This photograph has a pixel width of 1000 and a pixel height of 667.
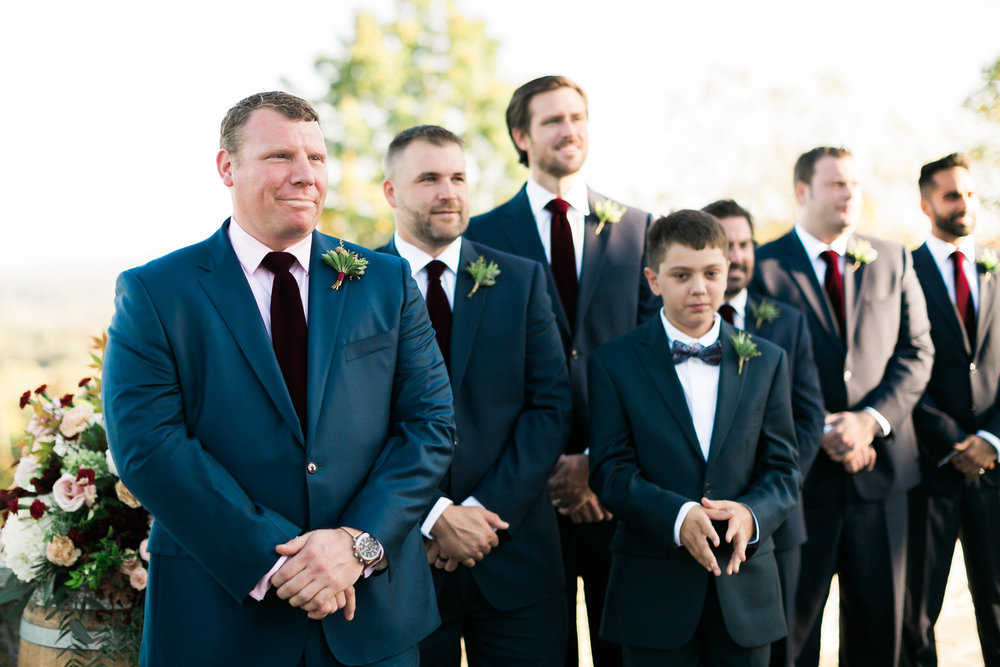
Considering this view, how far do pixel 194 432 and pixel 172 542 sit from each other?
35 centimetres

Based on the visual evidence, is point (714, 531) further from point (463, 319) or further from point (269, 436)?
point (269, 436)

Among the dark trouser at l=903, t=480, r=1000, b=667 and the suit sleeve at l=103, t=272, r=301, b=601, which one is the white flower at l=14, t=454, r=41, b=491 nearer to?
the suit sleeve at l=103, t=272, r=301, b=601

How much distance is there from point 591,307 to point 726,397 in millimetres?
967

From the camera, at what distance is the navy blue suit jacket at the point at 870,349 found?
4.69m

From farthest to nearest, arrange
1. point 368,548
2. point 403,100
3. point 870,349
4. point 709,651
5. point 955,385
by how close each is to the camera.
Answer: point 403,100 → point 955,385 → point 870,349 → point 709,651 → point 368,548

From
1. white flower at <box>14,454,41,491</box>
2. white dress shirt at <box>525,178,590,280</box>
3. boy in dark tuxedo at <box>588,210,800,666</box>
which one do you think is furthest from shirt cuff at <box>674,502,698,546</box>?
white flower at <box>14,454,41,491</box>

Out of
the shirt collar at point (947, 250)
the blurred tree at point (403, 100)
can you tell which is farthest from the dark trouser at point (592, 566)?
the blurred tree at point (403, 100)

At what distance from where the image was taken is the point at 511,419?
3.73 metres

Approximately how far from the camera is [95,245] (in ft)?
76.0

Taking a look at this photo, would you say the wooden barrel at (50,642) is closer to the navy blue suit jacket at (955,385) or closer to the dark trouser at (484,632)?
the dark trouser at (484,632)

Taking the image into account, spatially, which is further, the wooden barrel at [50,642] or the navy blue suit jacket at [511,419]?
the navy blue suit jacket at [511,419]

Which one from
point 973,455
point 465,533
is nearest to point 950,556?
point 973,455

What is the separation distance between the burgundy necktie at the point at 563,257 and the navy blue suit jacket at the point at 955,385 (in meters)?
2.40

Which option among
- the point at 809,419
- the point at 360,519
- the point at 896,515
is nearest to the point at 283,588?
the point at 360,519
